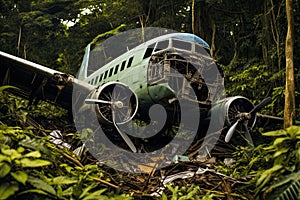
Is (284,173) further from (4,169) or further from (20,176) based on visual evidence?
(4,169)

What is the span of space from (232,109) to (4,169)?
7.85 meters

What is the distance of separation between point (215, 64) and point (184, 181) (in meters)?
5.69

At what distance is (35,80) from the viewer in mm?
10227

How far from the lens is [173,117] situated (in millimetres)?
10211

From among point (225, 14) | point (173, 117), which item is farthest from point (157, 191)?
point (225, 14)

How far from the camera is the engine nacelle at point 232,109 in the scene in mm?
9492

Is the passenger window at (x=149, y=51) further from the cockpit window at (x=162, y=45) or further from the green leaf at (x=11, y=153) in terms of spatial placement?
the green leaf at (x=11, y=153)

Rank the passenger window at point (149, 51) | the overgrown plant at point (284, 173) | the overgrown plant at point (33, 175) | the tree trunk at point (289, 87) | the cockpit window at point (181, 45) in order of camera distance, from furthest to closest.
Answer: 1. the passenger window at point (149, 51)
2. the cockpit window at point (181, 45)
3. the tree trunk at point (289, 87)
4. the overgrown plant at point (284, 173)
5. the overgrown plant at point (33, 175)

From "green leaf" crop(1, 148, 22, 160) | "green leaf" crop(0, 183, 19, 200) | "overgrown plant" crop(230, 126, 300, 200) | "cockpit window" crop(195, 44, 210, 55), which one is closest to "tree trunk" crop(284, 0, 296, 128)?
"overgrown plant" crop(230, 126, 300, 200)

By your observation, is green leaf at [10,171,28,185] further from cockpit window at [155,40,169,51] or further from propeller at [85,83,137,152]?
cockpit window at [155,40,169,51]

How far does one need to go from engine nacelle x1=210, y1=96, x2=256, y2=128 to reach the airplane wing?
11.2 feet

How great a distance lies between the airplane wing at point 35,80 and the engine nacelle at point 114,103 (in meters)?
0.79

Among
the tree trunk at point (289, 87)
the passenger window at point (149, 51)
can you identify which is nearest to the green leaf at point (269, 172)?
the tree trunk at point (289, 87)

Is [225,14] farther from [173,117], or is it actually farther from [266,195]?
[266,195]
